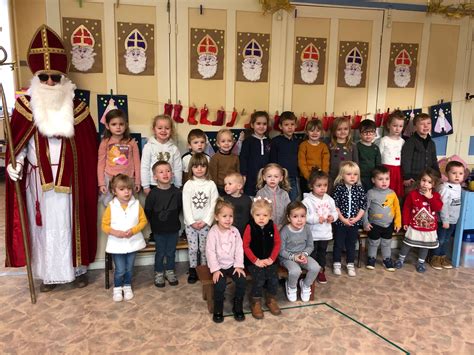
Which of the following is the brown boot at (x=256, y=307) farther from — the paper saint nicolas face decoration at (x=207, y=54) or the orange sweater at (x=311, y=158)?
the paper saint nicolas face decoration at (x=207, y=54)

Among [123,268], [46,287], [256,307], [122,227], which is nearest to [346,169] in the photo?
[256,307]

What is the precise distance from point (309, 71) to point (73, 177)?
7.50 ft

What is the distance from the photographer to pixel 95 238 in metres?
3.65

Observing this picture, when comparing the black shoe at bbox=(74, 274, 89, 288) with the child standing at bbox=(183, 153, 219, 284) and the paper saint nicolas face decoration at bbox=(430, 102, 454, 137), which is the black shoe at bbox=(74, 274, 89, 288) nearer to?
the child standing at bbox=(183, 153, 219, 284)

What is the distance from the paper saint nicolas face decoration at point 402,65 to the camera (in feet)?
13.8

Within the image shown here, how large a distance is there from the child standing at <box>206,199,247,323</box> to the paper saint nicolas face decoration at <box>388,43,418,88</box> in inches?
90.8

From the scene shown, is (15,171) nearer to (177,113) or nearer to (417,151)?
(177,113)

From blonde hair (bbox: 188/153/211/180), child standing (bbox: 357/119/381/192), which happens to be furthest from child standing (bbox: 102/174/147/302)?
child standing (bbox: 357/119/381/192)

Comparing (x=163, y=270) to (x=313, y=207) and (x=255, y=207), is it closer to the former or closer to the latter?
(x=255, y=207)

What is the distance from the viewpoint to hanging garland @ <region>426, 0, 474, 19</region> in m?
4.13

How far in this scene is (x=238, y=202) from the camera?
133 inches

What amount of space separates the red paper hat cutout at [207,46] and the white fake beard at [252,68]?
0.96 feet

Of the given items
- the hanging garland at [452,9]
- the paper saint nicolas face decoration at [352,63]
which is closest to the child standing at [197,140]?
the paper saint nicolas face decoration at [352,63]

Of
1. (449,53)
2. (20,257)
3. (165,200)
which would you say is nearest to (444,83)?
(449,53)
